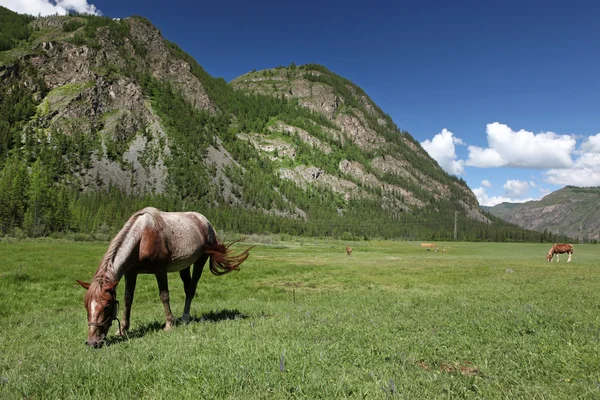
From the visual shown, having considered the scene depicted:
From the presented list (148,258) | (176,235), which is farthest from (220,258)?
(148,258)

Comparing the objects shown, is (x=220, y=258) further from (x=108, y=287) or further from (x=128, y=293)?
(x=108, y=287)

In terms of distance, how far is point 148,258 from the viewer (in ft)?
31.4

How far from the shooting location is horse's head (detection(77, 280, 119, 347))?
8.01m

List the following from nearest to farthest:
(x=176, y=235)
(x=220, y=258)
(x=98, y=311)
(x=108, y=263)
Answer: (x=98, y=311), (x=108, y=263), (x=176, y=235), (x=220, y=258)

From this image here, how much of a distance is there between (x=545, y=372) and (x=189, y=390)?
6125mm

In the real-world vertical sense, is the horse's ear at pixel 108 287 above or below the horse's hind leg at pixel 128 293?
above

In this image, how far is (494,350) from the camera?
7090 mm

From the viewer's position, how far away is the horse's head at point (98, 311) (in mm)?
8008

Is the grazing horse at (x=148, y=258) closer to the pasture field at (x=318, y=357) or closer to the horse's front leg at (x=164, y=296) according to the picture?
the horse's front leg at (x=164, y=296)

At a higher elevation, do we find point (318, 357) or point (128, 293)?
point (128, 293)

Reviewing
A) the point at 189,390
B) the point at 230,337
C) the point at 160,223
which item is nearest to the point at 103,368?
the point at 189,390

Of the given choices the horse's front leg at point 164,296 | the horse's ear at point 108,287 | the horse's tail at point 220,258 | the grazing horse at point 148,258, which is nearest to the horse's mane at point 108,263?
the grazing horse at point 148,258

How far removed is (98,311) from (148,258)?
1.92 m

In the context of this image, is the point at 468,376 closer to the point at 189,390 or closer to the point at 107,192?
the point at 189,390
